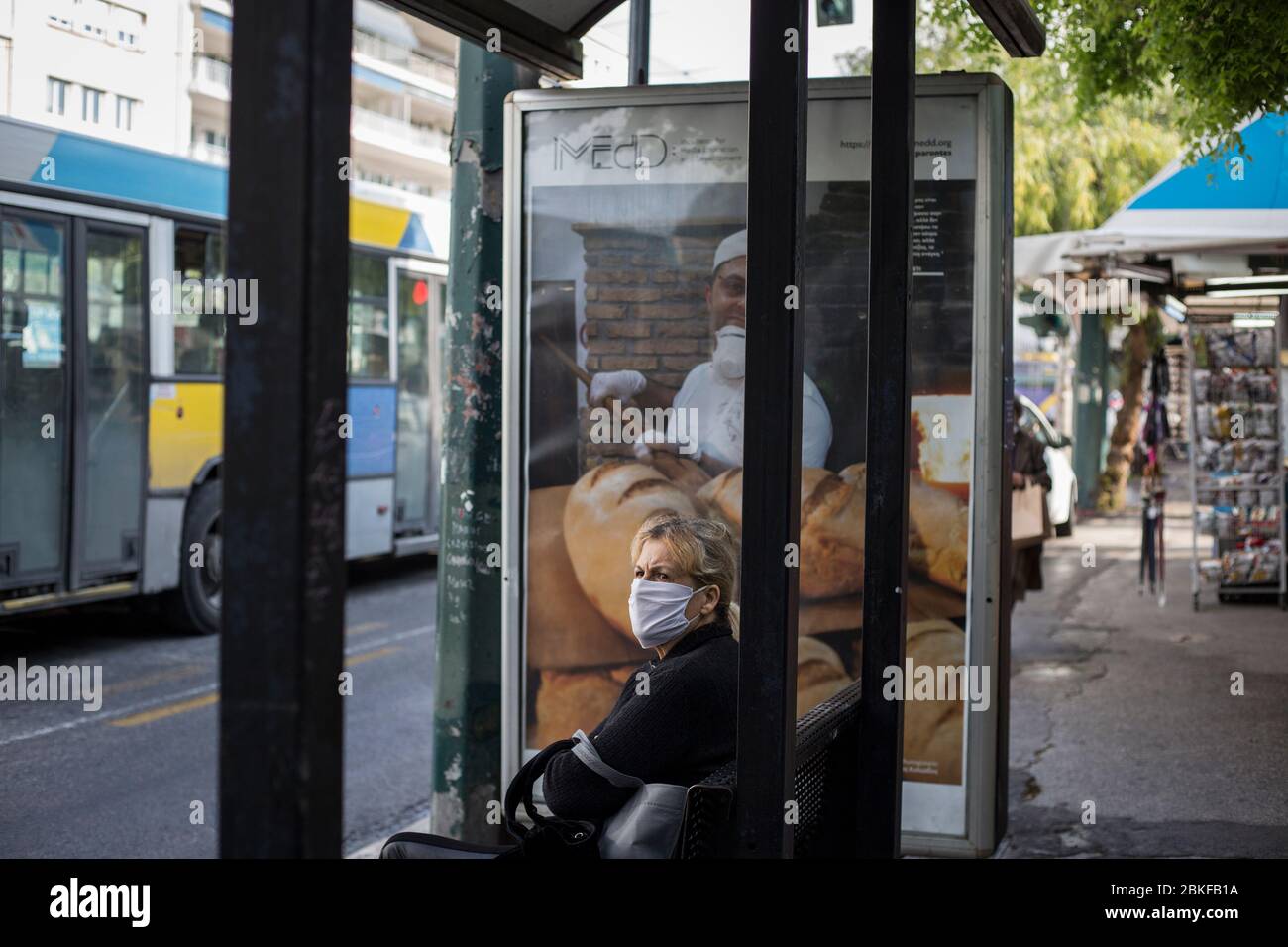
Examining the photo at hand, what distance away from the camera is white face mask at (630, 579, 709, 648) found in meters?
3.54

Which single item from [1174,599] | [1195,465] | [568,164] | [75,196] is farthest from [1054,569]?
[568,164]

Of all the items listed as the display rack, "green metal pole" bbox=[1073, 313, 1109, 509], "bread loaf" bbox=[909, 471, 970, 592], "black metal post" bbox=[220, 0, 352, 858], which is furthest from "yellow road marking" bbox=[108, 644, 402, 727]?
"green metal pole" bbox=[1073, 313, 1109, 509]

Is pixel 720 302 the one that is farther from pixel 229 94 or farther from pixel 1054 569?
pixel 1054 569

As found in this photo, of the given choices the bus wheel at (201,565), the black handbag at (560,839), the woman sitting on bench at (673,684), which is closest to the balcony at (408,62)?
the bus wheel at (201,565)

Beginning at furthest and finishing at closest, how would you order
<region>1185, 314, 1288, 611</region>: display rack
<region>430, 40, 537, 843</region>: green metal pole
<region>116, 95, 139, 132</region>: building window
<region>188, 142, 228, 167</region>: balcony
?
<region>1185, 314, 1288, 611</region>: display rack
<region>188, 142, 228, 167</region>: balcony
<region>116, 95, 139, 132</region>: building window
<region>430, 40, 537, 843</region>: green metal pole

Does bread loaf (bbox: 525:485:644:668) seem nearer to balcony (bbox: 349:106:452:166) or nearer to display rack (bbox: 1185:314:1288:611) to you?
display rack (bbox: 1185:314:1288:611)

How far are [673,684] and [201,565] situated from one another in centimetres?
822

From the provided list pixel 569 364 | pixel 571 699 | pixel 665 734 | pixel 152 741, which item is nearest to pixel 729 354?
pixel 569 364

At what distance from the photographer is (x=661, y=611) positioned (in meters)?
3.54

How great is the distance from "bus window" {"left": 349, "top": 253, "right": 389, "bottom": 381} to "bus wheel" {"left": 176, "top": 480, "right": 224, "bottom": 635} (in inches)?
82.4

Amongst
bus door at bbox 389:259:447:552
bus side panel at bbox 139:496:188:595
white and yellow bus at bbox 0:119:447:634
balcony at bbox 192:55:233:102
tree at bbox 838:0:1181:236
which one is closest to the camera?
white and yellow bus at bbox 0:119:447:634

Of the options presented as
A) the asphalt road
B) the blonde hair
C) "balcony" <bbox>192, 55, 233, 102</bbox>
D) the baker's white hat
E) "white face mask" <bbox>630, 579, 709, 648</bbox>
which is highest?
"balcony" <bbox>192, 55, 233, 102</bbox>

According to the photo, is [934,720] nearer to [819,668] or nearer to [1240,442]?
[819,668]

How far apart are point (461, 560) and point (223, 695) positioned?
350cm
